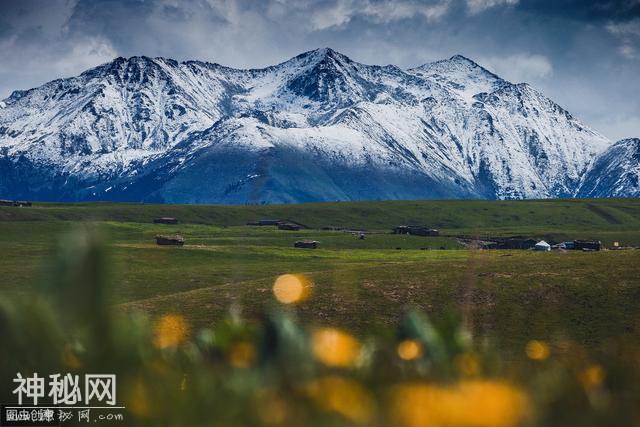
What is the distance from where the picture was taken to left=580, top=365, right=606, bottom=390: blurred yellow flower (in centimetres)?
574

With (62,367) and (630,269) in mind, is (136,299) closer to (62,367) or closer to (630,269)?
(630,269)

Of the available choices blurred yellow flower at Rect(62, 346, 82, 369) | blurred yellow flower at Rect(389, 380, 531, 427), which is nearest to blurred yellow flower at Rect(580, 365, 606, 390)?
blurred yellow flower at Rect(389, 380, 531, 427)

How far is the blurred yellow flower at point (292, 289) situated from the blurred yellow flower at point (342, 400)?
6342 centimetres

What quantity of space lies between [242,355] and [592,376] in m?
2.60

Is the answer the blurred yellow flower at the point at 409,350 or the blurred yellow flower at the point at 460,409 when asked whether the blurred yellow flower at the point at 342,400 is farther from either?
the blurred yellow flower at the point at 409,350

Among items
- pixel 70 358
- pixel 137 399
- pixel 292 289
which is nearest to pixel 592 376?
pixel 137 399

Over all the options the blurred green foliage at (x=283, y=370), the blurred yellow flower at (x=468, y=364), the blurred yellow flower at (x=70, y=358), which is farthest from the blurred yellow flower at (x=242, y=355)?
the blurred yellow flower at (x=468, y=364)

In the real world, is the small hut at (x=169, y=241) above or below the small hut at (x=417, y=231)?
below

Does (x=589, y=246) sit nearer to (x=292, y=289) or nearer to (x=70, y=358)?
(x=292, y=289)

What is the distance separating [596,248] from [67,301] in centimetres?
16271

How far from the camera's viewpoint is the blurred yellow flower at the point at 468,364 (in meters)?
5.95

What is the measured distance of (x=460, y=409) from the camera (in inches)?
125

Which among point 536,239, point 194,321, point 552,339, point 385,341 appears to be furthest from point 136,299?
point 536,239

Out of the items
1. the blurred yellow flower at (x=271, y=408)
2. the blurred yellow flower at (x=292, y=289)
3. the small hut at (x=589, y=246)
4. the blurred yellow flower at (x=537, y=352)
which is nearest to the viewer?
the blurred yellow flower at (x=271, y=408)
